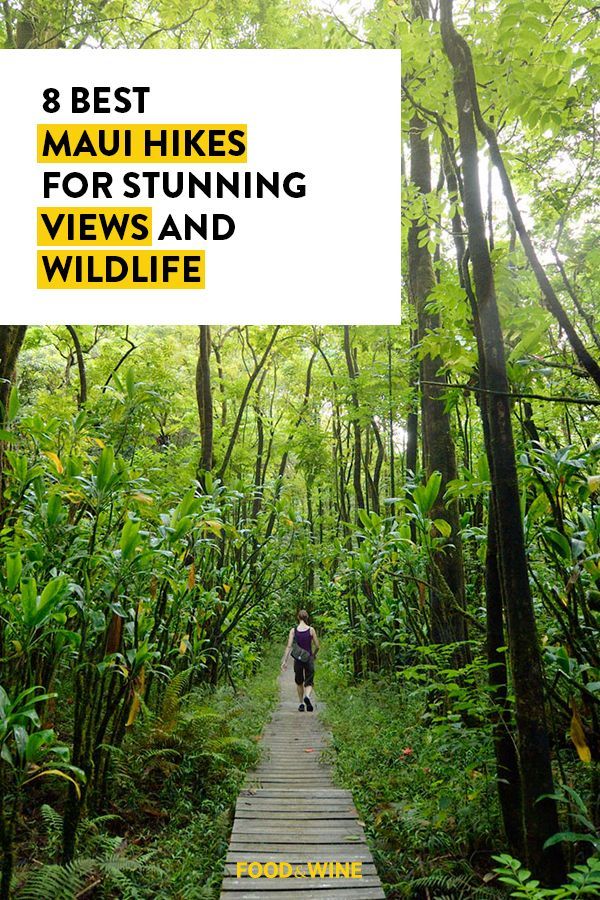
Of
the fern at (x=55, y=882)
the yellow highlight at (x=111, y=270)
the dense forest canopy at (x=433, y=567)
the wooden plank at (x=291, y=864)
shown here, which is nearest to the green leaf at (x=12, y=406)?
the dense forest canopy at (x=433, y=567)

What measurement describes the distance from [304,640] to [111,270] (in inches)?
252

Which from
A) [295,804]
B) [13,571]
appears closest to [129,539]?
[13,571]

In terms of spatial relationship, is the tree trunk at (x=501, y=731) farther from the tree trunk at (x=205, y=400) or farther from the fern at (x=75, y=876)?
the tree trunk at (x=205, y=400)

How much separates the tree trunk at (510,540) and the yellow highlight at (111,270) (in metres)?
2.42

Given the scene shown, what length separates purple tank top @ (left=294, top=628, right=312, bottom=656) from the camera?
8.83 m

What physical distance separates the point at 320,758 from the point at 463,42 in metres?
6.23

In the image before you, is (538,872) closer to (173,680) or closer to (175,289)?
(173,680)

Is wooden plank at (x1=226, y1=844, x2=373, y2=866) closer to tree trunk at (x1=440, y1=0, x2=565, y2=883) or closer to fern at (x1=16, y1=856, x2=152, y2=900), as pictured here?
fern at (x1=16, y1=856, x2=152, y2=900)

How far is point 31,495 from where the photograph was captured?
405 cm

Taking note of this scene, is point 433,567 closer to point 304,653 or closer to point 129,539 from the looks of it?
point 129,539

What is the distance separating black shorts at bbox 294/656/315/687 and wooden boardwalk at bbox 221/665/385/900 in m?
2.76

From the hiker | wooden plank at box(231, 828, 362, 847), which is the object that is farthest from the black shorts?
wooden plank at box(231, 828, 362, 847)

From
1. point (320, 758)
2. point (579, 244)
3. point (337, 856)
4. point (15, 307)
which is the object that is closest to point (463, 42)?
point (15, 307)

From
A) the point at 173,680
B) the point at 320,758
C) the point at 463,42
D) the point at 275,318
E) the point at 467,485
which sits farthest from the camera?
the point at 320,758
